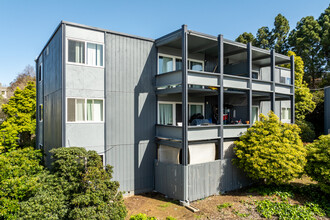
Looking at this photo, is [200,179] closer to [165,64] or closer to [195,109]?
[195,109]

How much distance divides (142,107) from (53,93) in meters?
5.22

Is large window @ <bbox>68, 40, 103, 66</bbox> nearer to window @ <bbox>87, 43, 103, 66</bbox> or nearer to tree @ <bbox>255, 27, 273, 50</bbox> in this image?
window @ <bbox>87, 43, 103, 66</bbox>

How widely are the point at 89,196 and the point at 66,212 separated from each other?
101 centimetres

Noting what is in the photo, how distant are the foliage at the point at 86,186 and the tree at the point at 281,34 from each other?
3551 cm

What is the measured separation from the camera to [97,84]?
1098cm

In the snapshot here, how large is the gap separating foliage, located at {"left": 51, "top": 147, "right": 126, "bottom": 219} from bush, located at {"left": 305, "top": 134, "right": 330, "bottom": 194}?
9935mm

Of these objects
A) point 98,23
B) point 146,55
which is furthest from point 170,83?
point 98,23

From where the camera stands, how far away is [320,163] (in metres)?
10.8

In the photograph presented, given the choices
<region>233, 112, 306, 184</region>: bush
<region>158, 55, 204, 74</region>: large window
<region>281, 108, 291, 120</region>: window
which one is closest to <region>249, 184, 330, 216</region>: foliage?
<region>233, 112, 306, 184</region>: bush

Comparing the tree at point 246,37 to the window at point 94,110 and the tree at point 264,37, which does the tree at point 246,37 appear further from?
the window at point 94,110

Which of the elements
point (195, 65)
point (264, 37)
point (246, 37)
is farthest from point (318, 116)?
point (195, 65)

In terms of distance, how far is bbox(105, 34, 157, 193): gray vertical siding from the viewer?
11258 mm

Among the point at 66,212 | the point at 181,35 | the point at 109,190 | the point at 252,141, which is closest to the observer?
the point at 66,212

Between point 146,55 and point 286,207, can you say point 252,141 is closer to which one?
point 286,207
